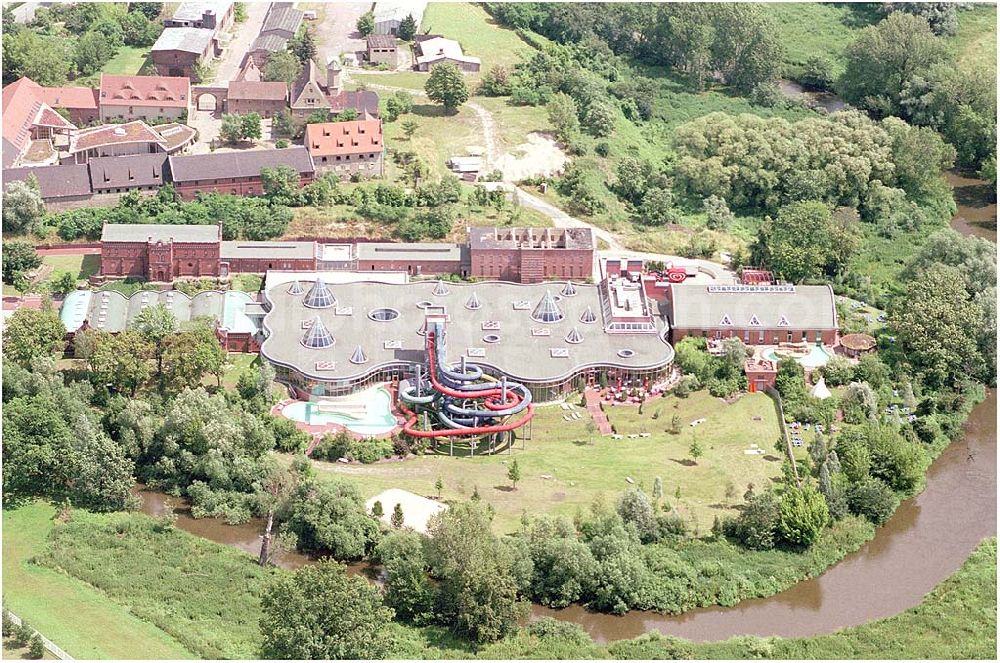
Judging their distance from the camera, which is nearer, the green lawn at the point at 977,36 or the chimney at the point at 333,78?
the chimney at the point at 333,78

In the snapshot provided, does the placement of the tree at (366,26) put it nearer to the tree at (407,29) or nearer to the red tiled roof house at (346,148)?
the tree at (407,29)

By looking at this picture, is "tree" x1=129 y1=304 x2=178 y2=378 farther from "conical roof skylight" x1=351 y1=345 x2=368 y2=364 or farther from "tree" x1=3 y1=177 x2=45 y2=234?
"tree" x1=3 y1=177 x2=45 y2=234

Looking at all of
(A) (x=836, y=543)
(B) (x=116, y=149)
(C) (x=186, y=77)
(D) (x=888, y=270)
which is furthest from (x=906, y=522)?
(C) (x=186, y=77)

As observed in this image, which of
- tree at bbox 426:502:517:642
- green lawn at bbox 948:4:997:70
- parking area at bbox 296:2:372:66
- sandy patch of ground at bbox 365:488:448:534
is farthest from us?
green lawn at bbox 948:4:997:70

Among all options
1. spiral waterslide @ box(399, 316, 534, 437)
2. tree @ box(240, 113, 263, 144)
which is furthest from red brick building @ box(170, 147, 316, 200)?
spiral waterslide @ box(399, 316, 534, 437)

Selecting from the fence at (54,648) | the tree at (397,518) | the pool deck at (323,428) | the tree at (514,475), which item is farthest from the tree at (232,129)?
the fence at (54,648)

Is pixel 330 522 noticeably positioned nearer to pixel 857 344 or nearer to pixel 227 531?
pixel 227 531
